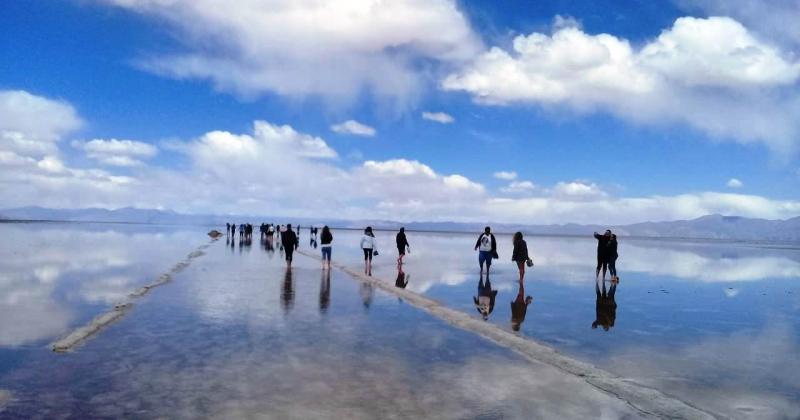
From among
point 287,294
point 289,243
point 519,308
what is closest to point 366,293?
point 287,294

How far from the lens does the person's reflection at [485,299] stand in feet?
50.2

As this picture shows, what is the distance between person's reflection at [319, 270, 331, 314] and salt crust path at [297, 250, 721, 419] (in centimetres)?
275

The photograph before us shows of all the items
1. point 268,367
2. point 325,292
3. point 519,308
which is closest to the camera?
point 268,367

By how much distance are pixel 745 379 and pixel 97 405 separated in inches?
384

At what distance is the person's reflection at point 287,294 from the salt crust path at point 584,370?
3736 millimetres

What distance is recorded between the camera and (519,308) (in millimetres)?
16078

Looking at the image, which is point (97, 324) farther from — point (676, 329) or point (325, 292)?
point (676, 329)

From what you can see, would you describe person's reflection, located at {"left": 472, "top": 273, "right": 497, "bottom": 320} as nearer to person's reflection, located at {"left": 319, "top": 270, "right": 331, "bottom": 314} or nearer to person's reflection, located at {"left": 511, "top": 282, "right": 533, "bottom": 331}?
person's reflection, located at {"left": 511, "top": 282, "right": 533, "bottom": 331}

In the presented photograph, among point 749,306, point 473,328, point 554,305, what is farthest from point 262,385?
point 749,306

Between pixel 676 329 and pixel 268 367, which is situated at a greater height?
pixel 268 367

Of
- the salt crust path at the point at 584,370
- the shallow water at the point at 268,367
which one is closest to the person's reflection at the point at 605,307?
the salt crust path at the point at 584,370

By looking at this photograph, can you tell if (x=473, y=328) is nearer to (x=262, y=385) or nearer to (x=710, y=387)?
(x=710, y=387)

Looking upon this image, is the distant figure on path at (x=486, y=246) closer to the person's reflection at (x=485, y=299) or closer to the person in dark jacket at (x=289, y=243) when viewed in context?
the person's reflection at (x=485, y=299)

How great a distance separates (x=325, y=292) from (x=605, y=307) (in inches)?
356
